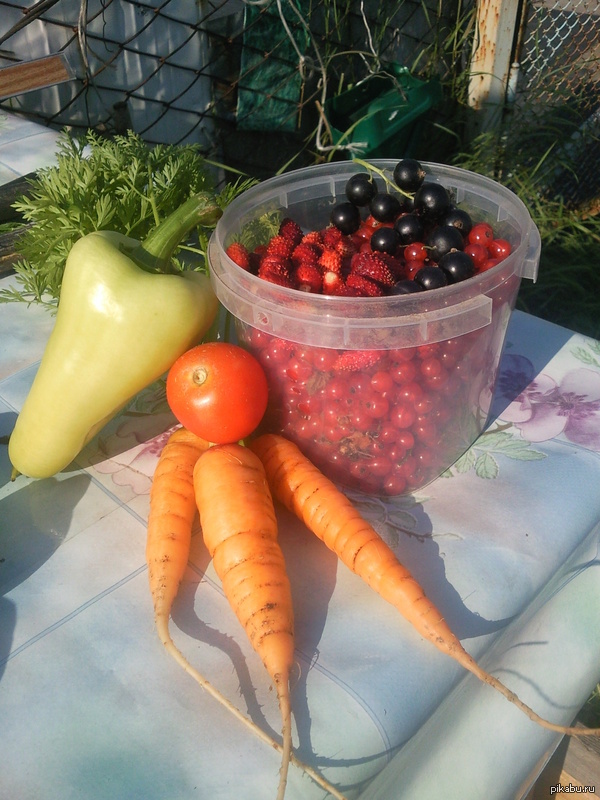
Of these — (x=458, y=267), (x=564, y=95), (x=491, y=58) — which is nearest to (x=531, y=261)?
(x=458, y=267)

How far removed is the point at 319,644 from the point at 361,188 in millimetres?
568

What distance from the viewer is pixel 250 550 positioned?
2.19 ft

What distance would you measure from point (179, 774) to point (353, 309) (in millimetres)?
435

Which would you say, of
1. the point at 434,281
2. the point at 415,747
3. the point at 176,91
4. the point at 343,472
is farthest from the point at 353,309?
the point at 176,91

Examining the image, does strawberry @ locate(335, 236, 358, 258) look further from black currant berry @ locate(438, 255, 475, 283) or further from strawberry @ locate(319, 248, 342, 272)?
black currant berry @ locate(438, 255, 475, 283)

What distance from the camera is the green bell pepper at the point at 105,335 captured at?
2.50 feet

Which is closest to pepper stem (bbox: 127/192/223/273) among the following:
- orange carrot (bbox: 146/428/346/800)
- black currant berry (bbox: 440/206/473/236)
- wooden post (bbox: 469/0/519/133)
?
orange carrot (bbox: 146/428/346/800)

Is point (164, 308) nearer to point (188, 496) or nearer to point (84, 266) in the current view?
point (84, 266)

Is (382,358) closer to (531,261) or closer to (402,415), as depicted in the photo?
(402,415)

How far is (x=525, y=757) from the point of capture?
0.63 m

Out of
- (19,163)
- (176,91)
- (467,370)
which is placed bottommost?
(176,91)

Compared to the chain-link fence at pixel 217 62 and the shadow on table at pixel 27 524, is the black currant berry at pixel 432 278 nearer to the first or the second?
the shadow on table at pixel 27 524

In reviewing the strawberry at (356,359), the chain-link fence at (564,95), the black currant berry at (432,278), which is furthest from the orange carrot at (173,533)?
the chain-link fence at (564,95)

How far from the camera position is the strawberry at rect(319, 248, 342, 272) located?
792mm
